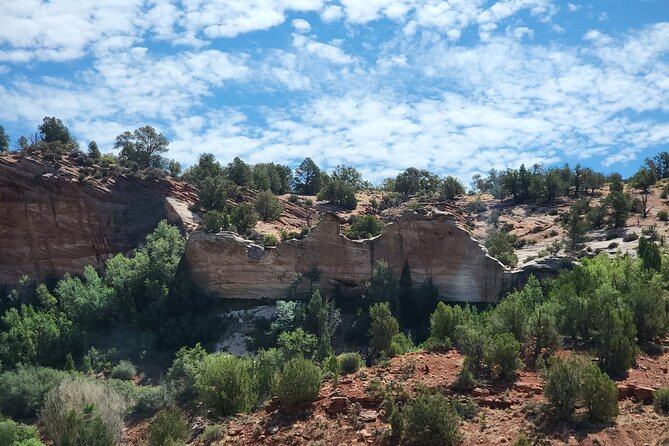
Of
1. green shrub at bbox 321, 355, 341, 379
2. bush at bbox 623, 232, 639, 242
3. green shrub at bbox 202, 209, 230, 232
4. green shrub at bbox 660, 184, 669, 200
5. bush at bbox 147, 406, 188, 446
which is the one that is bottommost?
bush at bbox 147, 406, 188, 446

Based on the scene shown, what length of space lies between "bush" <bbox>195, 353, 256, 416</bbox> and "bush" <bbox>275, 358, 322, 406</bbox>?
2438 millimetres

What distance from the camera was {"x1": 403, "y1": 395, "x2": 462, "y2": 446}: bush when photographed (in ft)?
57.2

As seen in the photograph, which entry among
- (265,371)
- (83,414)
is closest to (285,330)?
(265,371)

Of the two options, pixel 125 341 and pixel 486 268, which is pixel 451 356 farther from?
pixel 125 341

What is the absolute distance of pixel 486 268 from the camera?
125ft

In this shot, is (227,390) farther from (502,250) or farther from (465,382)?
(502,250)

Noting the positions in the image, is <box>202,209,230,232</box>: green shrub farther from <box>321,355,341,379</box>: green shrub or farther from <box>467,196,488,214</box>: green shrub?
<box>467,196,488,214</box>: green shrub

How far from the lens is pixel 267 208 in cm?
5144

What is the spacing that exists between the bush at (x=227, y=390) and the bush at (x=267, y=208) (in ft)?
89.7

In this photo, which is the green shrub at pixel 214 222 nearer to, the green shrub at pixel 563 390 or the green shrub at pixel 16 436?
the green shrub at pixel 16 436

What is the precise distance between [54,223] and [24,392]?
16.6m

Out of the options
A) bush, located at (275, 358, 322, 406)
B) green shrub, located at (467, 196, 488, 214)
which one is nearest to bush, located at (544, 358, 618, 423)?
bush, located at (275, 358, 322, 406)

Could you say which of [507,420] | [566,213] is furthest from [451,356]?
[566,213]

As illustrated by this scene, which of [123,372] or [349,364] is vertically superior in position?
[349,364]
